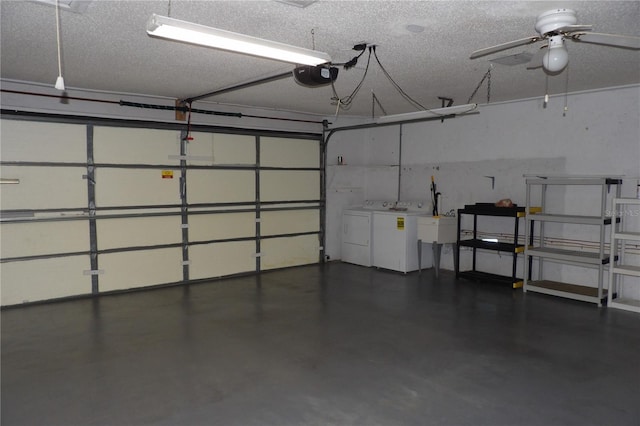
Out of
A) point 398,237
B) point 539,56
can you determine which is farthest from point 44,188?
point 539,56

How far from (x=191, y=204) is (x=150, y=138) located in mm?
1018

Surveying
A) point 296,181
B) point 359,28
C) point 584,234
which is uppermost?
point 359,28

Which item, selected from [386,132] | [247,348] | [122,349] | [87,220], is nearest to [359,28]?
[247,348]

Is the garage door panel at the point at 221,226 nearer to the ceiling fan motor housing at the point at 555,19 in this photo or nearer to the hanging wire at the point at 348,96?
the hanging wire at the point at 348,96

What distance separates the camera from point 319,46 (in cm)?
354

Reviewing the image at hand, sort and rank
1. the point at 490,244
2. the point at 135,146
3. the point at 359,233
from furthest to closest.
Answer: the point at 359,233
the point at 490,244
the point at 135,146

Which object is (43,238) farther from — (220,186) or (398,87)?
(398,87)

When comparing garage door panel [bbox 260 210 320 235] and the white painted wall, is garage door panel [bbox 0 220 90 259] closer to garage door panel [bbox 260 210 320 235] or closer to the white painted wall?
garage door panel [bbox 260 210 320 235]

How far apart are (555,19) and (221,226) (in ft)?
16.1

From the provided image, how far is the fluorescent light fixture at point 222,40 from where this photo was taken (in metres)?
2.24

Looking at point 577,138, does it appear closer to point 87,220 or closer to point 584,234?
point 584,234

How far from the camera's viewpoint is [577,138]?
5.46 m

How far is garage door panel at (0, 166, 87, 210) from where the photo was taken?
16.0 ft

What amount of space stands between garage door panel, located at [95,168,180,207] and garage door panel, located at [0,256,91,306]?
31.7 inches
